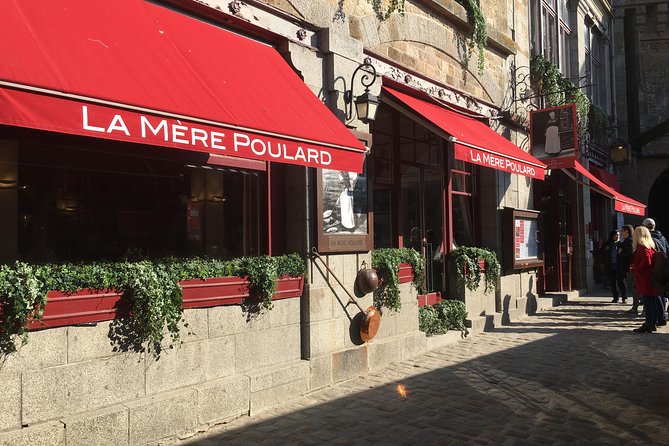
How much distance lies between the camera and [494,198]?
10242 mm

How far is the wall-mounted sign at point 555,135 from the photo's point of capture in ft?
36.2

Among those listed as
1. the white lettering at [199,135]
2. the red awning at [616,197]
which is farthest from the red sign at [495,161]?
the white lettering at [199,135]

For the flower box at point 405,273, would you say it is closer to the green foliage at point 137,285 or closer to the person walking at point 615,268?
the green foliage at point 137,285

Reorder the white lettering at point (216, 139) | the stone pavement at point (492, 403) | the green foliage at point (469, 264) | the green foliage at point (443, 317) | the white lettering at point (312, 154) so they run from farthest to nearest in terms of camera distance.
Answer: the green foliage at point (469, 264)
the green foliage at point (443, 317)
the white lettering at point (312, 154)
the stone pavement at point (492, 403)
the white lettering at point (216, 139)

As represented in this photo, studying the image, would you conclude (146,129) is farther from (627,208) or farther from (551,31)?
(551,31)

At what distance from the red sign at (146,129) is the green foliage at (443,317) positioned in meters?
3.72

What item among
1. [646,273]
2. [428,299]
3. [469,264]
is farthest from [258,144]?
[646,273]

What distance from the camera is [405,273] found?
23.9ft

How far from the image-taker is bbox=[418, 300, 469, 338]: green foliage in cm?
802

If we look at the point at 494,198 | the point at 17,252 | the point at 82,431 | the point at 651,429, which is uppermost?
the point at 494,198

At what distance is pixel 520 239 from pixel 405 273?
160 inches

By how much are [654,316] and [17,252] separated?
8948mm

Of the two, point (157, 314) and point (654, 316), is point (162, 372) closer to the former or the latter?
point (157, 314)

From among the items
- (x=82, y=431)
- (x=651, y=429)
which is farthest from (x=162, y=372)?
(x=651, y=429)
